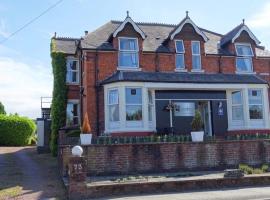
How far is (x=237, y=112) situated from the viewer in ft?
83.2

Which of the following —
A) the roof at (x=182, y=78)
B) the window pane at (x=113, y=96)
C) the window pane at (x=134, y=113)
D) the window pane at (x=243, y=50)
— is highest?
the window pane at (x=243, y=50)

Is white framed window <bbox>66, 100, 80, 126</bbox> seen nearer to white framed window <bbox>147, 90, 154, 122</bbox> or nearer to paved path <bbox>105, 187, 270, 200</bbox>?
white framed window <bbox>147, 90, 154, 122</bbox>

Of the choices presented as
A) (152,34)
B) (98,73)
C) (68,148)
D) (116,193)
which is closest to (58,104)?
(98,73)

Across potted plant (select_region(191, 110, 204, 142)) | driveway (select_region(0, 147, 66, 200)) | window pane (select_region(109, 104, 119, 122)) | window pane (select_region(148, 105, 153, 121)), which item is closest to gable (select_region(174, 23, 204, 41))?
window pane (select_region(148, 105, 153, 121))

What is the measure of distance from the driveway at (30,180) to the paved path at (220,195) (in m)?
3.00

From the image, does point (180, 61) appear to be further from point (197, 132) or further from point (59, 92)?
point (59, 92)

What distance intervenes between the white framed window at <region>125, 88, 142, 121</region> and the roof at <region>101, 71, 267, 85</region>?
69cm

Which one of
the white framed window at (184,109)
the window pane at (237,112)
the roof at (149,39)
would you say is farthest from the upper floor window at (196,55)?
the window pane at (237,112)

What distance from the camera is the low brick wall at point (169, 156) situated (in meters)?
17.3

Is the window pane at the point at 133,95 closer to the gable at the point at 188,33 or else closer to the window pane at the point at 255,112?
the gable at the point at 188,33

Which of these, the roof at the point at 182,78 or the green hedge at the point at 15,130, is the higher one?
the roof at the point at 182,78

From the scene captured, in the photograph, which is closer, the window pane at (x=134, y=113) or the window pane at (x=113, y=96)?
the window pane at (x=134, y=113)

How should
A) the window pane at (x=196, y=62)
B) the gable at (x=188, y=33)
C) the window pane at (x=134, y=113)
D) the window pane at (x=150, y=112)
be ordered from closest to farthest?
the window pane at (x=134, y=113) → the window pane at (x=150, y=112) → the gable at (x=188, y=33) → the window pane at (x=196, y=62)

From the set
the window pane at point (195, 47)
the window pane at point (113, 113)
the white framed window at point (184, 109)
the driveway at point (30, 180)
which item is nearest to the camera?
the driveway at point (30, 180)
